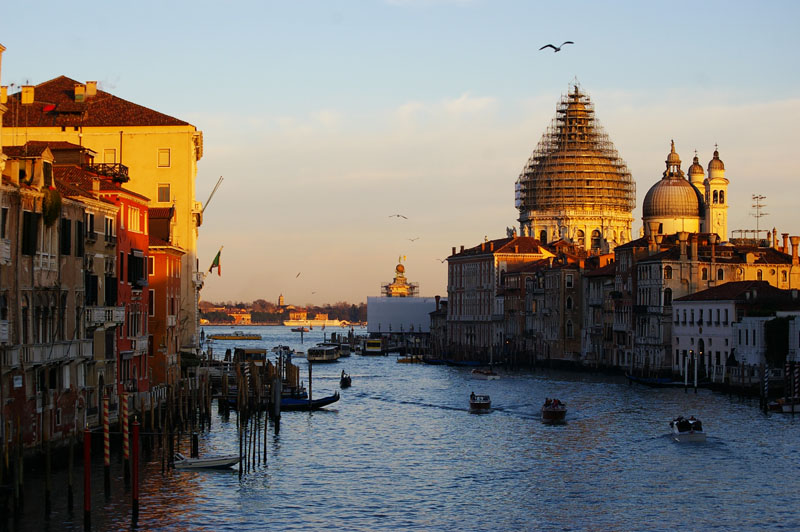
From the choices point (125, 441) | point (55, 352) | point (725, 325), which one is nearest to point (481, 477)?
point (125, 441)

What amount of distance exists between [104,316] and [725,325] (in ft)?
138

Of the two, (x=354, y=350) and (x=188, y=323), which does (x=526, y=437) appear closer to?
(x=188, y=323)

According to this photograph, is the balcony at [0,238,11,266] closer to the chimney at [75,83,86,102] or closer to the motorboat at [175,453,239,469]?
the motorboat at [175,453,239,469]

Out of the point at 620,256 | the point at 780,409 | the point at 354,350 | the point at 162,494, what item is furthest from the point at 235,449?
the point at 354,350

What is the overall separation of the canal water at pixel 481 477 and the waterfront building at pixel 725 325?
5766 mm

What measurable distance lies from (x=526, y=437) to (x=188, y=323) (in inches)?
668

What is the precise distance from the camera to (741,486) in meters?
35.8

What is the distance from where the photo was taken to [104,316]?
36.5 m

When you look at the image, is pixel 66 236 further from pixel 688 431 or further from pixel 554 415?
pixel 554 415

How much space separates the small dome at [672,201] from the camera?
11894 centimetres

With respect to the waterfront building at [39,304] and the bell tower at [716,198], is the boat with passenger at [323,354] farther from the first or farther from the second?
the waterfront building at [39,304]

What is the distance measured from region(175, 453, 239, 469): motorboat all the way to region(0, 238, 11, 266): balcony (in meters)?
9.36

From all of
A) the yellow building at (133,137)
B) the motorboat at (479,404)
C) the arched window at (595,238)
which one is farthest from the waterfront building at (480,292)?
the yellow building at (133,137)

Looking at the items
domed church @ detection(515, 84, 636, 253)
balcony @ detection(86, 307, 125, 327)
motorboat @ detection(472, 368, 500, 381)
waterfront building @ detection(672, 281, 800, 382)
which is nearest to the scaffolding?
domed church @ detection(515, 84, 636, 253)
